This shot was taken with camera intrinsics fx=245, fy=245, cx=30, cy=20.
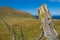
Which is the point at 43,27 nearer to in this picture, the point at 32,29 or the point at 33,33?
the point at 33,33

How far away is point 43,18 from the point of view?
8820mm

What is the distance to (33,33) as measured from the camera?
3906 centimetres

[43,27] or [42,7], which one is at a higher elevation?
[42,7]

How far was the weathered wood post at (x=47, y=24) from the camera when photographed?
869cm

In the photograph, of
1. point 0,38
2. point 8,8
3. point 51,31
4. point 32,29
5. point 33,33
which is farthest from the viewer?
point 8,8

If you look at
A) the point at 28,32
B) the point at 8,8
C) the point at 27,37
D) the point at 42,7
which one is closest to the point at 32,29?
the point at 28,32

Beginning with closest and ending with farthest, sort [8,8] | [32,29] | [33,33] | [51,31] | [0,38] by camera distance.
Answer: [51,31] < [0,38] < [33,33] < [32,29] < [8,8]

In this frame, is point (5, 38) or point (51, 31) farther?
point (5, 38)

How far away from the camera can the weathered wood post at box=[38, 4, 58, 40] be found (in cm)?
869

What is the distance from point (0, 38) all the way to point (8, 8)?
74.5 metres

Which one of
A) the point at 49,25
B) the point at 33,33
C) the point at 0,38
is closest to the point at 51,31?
the point at 49,25

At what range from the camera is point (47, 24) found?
879cm

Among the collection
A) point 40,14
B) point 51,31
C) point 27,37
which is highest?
point 40,14

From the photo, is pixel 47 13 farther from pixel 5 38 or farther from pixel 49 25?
pixel 5 38
